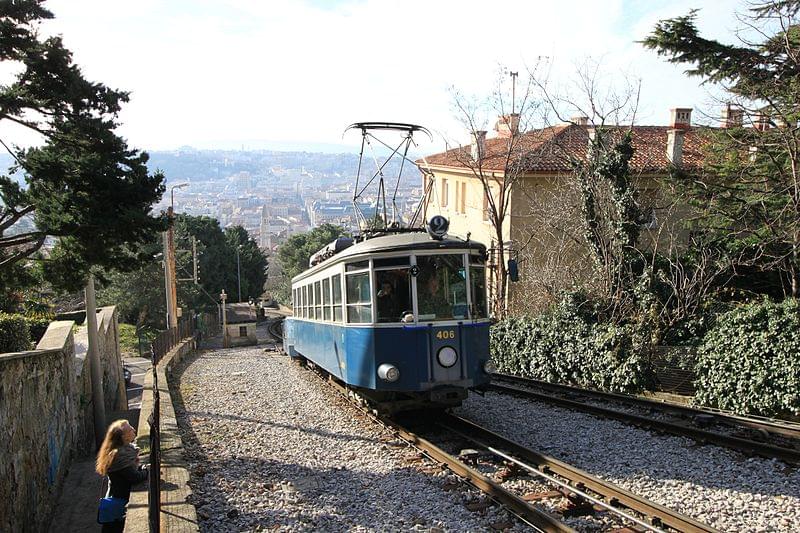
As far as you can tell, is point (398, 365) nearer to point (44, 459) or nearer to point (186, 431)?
point (186, 431)

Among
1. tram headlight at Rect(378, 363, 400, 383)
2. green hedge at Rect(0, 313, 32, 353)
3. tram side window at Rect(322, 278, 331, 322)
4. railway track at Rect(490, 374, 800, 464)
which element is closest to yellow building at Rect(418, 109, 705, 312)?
railway track at Rect(490, 374, 800, 464)

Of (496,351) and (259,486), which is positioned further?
(496,351)

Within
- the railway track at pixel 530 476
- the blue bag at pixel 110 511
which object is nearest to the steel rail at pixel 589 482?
the railway track at pixel 530 476

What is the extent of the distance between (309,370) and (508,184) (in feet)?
36.5

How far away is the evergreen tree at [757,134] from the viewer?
14211 mm

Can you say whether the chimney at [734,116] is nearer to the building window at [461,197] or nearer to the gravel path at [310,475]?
the gravel path at [310,475]

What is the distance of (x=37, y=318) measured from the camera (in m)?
18.3

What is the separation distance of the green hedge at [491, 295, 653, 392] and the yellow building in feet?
7.61

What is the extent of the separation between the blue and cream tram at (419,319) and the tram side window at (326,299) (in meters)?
1.71

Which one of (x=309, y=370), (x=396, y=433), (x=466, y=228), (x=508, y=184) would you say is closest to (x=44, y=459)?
(x=396, y=433)

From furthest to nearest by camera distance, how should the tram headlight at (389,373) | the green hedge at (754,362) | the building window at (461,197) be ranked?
the building window at (461,197) → the green hedge at (754,362) → the tram headlight at (389,373)

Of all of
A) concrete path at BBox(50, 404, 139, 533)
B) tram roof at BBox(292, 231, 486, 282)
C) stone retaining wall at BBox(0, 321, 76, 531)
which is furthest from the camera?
concrete path at BBox(50, 404, 139, 533)

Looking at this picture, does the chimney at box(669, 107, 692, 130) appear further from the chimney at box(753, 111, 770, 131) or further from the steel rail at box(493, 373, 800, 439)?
the steel rail at box(493, 373, 800, 439)

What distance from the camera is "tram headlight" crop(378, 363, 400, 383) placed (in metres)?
8.97
